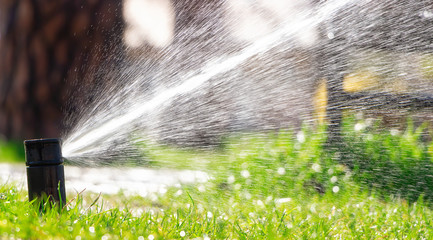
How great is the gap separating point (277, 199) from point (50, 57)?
160 inches

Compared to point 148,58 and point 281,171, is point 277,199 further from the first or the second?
point 148,58

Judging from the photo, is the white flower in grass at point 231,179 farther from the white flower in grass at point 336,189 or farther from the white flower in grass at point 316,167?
the white flower in grass at point 336,189

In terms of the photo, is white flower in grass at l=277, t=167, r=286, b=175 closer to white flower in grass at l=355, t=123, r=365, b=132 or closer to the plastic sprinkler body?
white flower in grass at l=355, t=123, r=365, b=132

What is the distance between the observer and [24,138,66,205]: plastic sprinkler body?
6.28 feet

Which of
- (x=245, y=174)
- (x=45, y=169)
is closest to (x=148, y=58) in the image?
(x=245, y=174)

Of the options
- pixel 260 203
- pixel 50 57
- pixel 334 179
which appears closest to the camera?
pixel 260 203

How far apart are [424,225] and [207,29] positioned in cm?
301

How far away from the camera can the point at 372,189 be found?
2775 millimetres

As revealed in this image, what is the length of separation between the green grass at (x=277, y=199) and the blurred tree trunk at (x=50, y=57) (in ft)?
6.82

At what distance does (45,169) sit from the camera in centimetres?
196

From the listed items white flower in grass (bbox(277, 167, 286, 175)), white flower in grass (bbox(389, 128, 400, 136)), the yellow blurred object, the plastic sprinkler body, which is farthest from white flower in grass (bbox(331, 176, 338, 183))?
the plastic sprinkler body

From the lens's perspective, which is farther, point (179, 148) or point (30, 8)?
point (30, 8)

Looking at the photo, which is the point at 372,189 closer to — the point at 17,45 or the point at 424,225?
the point at 424,225

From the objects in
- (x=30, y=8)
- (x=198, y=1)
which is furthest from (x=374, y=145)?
(x=30, y=8)
